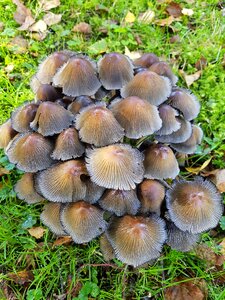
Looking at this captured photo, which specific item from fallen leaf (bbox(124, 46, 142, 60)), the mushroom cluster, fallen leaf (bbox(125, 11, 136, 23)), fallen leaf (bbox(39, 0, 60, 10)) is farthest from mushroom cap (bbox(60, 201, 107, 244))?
fallen leaf (bbox(39, 0, 60, 10))

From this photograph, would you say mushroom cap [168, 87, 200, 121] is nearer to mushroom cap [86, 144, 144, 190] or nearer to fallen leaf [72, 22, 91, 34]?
mushroom cap [86, 144, 144, 190]

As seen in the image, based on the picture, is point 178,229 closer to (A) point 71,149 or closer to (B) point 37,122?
(A) point 71,149

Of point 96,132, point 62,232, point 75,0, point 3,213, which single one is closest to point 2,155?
point 3,213

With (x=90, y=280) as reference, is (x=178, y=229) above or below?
above

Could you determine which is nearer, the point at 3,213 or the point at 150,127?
the point at 150,127

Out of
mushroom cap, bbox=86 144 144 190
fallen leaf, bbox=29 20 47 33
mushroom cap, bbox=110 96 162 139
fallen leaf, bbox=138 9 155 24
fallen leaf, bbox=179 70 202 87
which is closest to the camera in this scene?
mushroom cap, bbox=86 144 144 190

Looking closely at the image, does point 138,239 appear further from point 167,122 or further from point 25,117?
point 25,117
